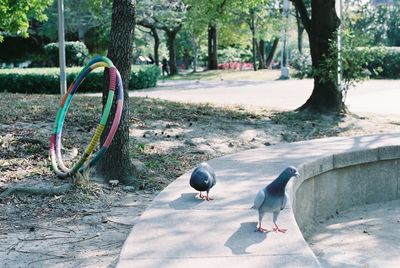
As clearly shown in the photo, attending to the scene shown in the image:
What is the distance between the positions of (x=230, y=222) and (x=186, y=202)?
66 centimetres

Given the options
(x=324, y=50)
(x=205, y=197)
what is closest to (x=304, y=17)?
(x=324, y=50)

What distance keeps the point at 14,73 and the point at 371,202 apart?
15.6 meters

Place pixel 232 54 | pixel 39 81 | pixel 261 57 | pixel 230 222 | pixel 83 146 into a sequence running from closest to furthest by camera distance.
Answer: pixel 230 222 < pixel 83 146 < pixel 39 81 < pixel 261 57 < pixel 232 54

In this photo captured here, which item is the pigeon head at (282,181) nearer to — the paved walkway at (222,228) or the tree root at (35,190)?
the paved walkway at (222,228)

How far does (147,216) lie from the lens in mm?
4449

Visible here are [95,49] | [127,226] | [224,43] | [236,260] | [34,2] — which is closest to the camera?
[236,260]

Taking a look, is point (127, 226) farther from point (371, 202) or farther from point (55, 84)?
point (55, 84)

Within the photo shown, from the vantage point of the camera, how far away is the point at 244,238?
3.88 metres

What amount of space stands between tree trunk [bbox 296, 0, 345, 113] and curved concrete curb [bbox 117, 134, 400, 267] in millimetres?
5716

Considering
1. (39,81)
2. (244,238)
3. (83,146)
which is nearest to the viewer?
(244,238)

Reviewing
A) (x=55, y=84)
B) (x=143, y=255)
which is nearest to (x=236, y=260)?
(x=143, y=255)

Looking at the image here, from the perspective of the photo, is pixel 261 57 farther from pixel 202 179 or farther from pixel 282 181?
pixel 282 181

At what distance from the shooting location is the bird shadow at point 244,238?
3.68 metres

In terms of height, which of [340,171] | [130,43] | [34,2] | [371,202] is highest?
[34,2]
